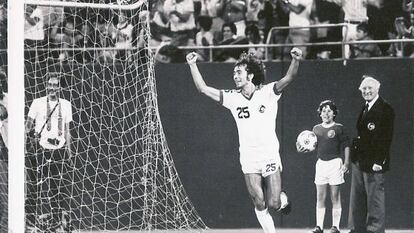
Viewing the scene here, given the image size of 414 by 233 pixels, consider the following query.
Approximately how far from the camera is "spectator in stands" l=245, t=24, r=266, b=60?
21.8 feet

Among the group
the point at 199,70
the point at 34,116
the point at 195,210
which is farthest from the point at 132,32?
the point at 195,210

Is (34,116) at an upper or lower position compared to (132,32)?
lower

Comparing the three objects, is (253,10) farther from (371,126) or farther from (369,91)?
(371,126)

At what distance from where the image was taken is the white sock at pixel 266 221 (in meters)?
6.50

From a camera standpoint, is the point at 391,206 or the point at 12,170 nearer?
the point at 12,170

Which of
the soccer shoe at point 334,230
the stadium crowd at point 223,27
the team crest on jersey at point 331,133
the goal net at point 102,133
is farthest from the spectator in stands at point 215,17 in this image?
the soccer shoe at point 334,230

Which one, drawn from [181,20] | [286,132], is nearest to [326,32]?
[286,132]

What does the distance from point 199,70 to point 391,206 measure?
194 centimetres

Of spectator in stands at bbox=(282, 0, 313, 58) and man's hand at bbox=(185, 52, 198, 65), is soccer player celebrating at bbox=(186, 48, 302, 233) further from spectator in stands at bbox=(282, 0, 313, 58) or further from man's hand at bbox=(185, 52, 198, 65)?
man's hand at bbox=(185, 52, 198, 65)

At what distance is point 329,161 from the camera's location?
21.4 feet

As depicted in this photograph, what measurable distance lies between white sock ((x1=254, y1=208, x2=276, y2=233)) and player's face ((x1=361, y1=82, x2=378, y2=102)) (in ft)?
4.10

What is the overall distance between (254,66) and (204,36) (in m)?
0.54

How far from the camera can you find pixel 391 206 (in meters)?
6.46

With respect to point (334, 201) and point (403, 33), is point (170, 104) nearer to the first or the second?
point (334, 201)
